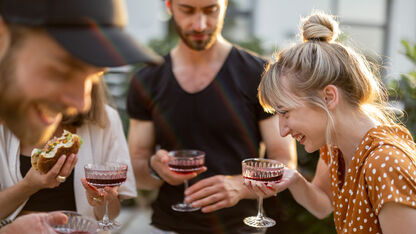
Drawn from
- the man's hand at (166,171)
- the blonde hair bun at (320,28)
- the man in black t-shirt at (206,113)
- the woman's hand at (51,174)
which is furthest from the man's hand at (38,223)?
the blonde hair bun at (320,28)

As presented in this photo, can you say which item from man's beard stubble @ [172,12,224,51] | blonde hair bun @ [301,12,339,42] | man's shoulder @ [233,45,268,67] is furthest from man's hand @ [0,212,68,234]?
man's shoulder @ [233,45,268,67]

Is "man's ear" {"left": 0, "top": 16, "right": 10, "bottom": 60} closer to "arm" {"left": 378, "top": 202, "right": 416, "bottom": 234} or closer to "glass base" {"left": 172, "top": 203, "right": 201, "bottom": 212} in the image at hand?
"arm" {"left": 378, "top": 202, "right": 416, "bottom": 234}

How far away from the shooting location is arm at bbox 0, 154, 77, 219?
86.3 inches

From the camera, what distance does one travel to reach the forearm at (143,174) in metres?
3.04

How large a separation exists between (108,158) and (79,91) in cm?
136

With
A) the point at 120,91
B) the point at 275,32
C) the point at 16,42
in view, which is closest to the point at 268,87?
the point at 16,42

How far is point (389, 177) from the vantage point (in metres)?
1.84

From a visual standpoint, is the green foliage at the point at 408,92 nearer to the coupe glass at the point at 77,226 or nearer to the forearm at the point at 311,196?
the forearm at the point at 311,196

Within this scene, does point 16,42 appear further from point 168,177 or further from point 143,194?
point 143,194

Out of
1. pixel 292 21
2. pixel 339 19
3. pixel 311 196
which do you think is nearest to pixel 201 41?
pixel 311 196

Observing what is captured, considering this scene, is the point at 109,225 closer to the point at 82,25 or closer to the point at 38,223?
the point at 38,223

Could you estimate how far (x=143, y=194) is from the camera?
6.02m

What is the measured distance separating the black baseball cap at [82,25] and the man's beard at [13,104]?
123mm

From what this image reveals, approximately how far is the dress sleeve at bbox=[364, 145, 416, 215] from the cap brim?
1.05 meters
